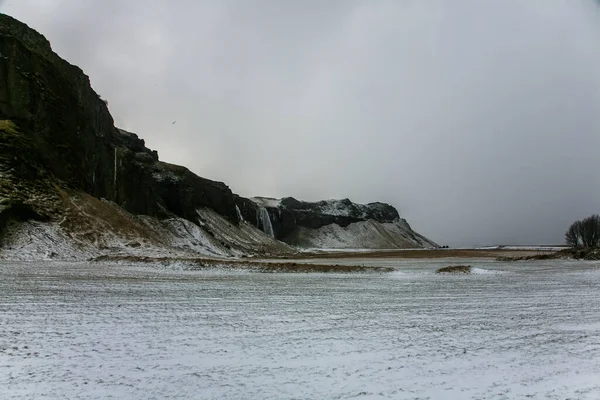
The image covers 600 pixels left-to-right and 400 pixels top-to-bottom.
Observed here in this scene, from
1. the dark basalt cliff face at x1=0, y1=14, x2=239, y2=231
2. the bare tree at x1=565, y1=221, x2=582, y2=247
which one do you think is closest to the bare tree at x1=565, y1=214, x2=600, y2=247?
the bare tree at x1=565, y1=221, x2=582, y2=247

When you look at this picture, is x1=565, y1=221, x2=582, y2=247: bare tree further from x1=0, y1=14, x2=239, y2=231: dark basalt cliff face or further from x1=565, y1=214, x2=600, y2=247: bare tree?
x1=0, y1=14, x2=239, y2=231: dark basalt cliff face

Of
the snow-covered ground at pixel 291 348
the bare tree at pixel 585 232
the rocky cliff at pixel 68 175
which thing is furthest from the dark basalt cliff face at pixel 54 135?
the bare tree at pixel 585 232

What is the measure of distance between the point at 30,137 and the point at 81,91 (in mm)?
22895

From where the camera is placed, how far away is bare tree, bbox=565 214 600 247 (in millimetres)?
126250

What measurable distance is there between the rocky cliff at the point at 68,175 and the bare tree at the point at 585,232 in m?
112

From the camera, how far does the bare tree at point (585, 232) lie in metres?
126

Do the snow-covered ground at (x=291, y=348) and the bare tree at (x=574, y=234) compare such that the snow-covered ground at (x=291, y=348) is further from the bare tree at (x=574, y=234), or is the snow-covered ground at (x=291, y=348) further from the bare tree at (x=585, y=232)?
the bare tree at (x=574, y=234)

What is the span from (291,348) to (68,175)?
198ft

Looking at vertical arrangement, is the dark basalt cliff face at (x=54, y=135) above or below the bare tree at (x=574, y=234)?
above

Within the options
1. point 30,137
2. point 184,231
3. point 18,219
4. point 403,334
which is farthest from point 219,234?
point 403,334

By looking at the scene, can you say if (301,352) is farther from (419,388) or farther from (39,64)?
(39,64)

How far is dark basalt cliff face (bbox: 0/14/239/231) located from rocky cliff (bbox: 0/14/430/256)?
0.49ft

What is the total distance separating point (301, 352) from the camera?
9062 millimetres

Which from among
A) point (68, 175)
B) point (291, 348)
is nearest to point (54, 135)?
point (68, 175)
